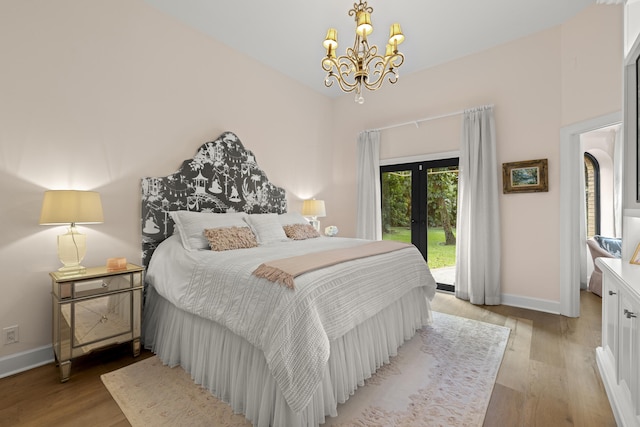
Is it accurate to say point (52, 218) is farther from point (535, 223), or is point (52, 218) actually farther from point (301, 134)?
point (535, 223)

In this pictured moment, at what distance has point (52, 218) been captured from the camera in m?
2.04

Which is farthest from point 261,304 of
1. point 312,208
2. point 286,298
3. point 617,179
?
point 617,179

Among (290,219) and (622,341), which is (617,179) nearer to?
(622,341)

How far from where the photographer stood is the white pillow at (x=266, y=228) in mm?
3133

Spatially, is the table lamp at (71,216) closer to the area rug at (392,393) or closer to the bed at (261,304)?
the bed at (261,304)

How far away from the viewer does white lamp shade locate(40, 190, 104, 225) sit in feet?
6.70

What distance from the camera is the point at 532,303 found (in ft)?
11.4

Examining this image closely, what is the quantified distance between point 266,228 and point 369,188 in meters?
2.11

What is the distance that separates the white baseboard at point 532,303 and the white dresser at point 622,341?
1324 millimetres

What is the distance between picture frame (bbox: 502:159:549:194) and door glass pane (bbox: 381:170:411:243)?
1264 millimetres

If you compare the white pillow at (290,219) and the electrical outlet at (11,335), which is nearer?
the electrical outlet at (11,335)

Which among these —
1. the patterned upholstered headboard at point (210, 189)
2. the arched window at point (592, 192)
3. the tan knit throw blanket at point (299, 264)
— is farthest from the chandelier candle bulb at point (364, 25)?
the arched window at point (592, 192)

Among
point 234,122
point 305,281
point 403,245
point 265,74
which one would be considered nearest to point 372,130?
point 265,74

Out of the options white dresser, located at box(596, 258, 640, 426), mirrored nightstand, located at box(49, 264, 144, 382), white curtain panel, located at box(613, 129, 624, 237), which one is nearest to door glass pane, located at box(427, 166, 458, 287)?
white dresser, located at box(596, 258, 640, 426)
